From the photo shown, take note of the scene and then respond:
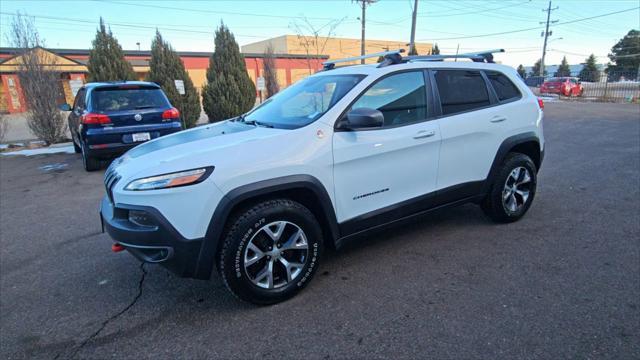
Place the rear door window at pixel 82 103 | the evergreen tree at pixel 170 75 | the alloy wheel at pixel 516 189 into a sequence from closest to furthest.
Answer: the alloy wheel at pixel 516 189 → the rear door window at pixel 82 103 → the evergreen tree at pixel 170 75

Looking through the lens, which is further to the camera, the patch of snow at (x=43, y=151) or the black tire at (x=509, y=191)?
the patch of snow at (x=43, y=151)

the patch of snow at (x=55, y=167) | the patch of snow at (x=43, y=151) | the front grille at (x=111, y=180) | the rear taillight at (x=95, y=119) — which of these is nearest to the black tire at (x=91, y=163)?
the rear taillight at (x=95, y=119)

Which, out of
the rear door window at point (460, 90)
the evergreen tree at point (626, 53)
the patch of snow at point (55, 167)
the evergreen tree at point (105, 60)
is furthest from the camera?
the evergreen tree at point (626, 53)

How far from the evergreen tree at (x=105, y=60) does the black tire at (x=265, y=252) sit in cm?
1285

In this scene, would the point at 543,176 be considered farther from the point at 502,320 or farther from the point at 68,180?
the point at 68,180

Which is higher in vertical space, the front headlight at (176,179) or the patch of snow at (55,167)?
the front headlight at (176,179)

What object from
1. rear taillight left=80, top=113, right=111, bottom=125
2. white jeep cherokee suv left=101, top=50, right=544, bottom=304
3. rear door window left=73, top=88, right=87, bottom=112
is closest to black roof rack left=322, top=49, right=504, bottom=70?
white jeep cherokee suv left=101, top=50, right=544, bottom=304

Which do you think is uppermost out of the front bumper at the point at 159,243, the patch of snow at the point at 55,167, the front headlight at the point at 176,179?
the front headlight at the point at 176,179

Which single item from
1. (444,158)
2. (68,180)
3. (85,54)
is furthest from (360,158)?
(85,54)

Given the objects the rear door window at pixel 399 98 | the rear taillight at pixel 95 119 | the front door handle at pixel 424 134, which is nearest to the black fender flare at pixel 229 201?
the rear door window at pixel 399 98

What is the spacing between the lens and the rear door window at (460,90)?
357cm

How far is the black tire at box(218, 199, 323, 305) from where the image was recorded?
258 cm

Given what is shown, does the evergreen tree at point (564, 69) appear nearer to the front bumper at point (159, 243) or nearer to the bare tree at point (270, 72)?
the bare tree at point (270, 72)

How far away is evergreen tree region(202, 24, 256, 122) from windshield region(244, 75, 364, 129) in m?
11.3
